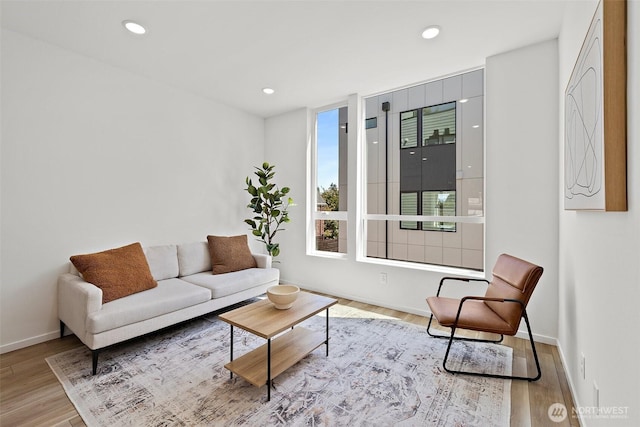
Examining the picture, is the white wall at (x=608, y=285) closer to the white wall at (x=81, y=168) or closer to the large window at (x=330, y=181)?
the large window at (x=330, y=181)

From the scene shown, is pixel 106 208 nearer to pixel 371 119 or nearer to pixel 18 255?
pixel 18 255

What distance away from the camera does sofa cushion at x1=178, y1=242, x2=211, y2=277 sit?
3.49m

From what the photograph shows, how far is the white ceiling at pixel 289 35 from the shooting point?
223 centimetres

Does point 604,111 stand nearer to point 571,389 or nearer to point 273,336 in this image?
point 571,389

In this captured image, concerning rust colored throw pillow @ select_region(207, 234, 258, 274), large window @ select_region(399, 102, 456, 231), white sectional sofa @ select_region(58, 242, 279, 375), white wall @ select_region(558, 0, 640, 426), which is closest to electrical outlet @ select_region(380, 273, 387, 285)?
large window @ select_region(399, 102, 456, 231)

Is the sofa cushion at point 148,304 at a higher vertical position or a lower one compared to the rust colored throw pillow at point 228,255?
lower

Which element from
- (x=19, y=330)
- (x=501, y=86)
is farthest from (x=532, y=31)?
(x=19, y=330)

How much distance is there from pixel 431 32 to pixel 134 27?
2.54 metres

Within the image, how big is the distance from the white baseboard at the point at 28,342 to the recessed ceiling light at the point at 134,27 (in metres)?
2.88

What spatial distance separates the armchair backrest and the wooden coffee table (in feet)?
4.47

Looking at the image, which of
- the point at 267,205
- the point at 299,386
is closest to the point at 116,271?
the point at 299,386

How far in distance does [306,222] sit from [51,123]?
120 inches

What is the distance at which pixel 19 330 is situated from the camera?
2596mm

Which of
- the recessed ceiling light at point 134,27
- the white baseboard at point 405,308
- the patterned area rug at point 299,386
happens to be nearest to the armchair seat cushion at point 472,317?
the patterned area rug at point 299,386
